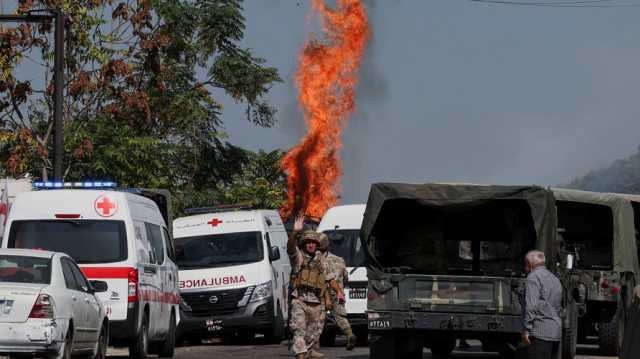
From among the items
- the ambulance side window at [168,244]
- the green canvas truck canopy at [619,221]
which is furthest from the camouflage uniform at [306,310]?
the green canvas truck canopy at [619,221]

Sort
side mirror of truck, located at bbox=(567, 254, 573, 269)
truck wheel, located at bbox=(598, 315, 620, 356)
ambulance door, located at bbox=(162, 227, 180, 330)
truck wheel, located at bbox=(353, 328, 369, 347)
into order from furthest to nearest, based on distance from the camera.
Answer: truck wheel, located at bbox=(353, 328, 369, 347)
truck wheel, located at bbox=(598, 315, 620, 356)
ambulance door, located at bbox=(162, 227, 180, 330)
side mirror of truck, located at bbox=(567, 254, 573, 269)

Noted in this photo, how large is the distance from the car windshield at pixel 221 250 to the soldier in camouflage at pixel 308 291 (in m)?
8.37

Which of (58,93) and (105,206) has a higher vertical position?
(58,93)

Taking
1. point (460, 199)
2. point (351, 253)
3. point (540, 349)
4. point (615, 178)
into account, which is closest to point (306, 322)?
point (460, 199)

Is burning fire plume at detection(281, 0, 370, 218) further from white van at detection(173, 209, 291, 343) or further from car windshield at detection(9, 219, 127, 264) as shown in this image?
car windshield at detection(9, 219, 127, 264)

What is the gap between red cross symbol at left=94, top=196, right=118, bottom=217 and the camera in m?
21.0

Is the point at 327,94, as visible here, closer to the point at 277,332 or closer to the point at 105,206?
the point at 277,332

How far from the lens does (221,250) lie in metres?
29.0

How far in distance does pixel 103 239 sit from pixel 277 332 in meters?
8.56

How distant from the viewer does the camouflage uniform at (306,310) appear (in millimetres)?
20219

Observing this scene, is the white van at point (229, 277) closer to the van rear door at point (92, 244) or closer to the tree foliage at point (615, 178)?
the van rear door at point (92, 244)

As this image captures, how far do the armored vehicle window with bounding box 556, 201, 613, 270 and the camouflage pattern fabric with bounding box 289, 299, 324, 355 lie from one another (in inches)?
315

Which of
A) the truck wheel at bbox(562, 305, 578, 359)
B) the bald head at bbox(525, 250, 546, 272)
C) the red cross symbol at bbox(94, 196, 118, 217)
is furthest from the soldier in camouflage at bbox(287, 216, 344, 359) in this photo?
the bald head at bbox(525, 250, 546, 272)

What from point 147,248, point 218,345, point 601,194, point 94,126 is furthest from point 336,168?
point 147,248
